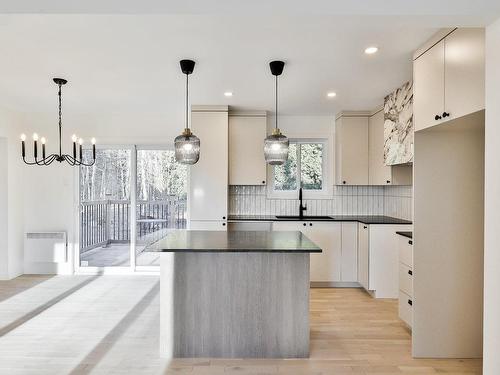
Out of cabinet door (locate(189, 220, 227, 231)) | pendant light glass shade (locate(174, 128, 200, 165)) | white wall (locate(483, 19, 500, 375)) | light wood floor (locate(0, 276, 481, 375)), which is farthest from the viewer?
cabinet door (locate(189, 220, 227, 231))

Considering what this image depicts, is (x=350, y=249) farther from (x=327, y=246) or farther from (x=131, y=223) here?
(x=131, y=223)

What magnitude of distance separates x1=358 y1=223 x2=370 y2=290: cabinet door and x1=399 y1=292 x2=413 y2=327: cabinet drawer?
911 mm

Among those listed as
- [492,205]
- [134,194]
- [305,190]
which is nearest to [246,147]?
[305,190]

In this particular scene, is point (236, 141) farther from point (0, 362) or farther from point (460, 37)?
point (0, 362)

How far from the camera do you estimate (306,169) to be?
5188 millimetres

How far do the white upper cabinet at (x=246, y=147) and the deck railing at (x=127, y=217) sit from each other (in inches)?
42.1

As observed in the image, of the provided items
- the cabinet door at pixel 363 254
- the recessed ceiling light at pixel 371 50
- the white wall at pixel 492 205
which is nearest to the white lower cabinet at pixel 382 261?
the cabinet door at pixel 363 254

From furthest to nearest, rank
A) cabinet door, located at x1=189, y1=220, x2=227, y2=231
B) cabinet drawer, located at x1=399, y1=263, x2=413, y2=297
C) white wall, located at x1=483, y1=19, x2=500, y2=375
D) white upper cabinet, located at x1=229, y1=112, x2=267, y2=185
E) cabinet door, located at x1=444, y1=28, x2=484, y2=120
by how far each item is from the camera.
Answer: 1. white upper cabinet, located at x1=229, y1=112, x2=267, y2=185
2. cabinet door, located at x1=189, y1=220, x2=227, y2=231
3. cabinet drawer, located at x1=399, y1=263, x2=413, y2=297
4. cabinet door, located at x1=444, y1=28, x2=484, y2=120
5. white wall, located at x1=483, y1=19, x2=500, y2=375

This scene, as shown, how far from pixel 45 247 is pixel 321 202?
13.6 feet

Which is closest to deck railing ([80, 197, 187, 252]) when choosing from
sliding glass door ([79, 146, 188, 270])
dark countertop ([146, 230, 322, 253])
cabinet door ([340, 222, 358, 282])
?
sliding glass door ([79, 146, 188, 270])

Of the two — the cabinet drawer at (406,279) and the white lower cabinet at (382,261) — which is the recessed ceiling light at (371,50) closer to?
the cabinet drawer at (406,279)

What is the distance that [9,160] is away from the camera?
187 inches

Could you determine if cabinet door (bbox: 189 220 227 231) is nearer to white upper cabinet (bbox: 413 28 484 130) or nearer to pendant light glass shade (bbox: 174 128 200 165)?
pendant light glass shade (bbox: 174 128 200 165)

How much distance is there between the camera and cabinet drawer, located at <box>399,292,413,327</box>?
3.06 metres
